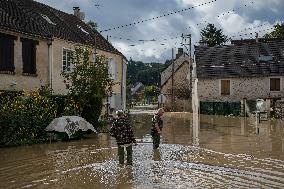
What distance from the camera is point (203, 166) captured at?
47.6ft

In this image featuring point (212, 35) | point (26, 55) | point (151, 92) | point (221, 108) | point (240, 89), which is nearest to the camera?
point (26, 55)

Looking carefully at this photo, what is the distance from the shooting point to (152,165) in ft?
48.9

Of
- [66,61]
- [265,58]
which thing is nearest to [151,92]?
[265,58]

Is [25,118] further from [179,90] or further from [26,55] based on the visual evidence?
[179,90]

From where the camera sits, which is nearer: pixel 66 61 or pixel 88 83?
pixel 88 83

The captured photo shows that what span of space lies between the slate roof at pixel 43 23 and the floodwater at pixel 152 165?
851cm

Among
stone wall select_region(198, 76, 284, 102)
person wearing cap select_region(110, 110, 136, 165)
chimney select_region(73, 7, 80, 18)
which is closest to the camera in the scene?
person wearing cap select_region(110, 110, 136, 165)

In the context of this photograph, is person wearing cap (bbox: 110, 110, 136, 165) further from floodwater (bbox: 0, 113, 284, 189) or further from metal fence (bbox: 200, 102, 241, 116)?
metal fence (bbox: 200, 102, 241, 116)

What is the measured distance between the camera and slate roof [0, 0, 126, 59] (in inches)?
1048

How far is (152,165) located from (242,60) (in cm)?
4063

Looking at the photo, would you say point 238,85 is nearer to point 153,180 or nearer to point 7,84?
point 7,84

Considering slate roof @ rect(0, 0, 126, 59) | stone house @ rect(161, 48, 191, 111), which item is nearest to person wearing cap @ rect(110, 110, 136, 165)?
slate roof @ rect(0, 0, 126, 59)

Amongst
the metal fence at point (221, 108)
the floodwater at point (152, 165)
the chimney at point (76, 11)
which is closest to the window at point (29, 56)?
the floodwater at point (152, 165)

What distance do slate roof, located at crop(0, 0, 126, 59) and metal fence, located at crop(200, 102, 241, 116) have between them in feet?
45.8
